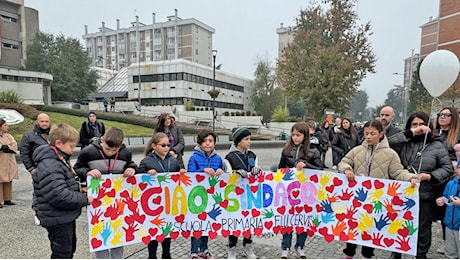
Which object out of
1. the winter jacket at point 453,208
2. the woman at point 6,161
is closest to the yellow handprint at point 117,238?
the winter jacket at point 453,208

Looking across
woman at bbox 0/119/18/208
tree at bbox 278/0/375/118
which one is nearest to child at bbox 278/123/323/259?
woman at bbox 0/119/18/208

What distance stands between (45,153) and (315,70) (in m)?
20.9

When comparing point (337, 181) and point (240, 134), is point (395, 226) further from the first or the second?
point (240, 134)

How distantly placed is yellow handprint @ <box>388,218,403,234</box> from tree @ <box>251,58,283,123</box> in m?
46.1

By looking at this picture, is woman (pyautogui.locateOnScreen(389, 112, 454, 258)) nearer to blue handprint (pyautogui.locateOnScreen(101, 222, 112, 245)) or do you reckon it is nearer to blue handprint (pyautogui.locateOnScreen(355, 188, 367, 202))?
blue handprint (pyautogui.locateOnScreen(355, 188, 367, 202))

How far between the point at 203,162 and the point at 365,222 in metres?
2.02

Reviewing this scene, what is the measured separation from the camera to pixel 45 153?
2443 mm

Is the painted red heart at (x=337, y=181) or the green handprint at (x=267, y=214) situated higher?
the painted red heart at (x=337, y=181)

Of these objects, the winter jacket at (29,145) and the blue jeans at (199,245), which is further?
the winter jacket at (29,145)

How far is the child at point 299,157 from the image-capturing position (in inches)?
136

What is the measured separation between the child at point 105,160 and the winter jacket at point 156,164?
173 mm

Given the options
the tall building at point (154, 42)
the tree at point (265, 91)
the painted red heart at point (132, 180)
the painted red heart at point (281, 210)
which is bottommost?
the painted red heart at point (281, 210)

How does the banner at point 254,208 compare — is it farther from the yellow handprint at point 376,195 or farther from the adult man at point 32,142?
the adult man at point 32,142

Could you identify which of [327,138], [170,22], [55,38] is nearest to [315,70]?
[327,138]
